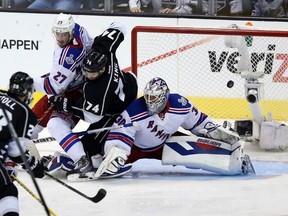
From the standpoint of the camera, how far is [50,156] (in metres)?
6.44

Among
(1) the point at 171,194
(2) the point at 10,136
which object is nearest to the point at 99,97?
(1) the point at 171,194

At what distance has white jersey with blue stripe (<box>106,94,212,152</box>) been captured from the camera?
19.8 ft

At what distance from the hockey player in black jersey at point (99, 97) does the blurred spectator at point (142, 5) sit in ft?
5.12

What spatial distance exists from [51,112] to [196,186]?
1.06 m

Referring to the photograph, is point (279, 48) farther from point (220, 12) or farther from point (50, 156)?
point (50, 156)

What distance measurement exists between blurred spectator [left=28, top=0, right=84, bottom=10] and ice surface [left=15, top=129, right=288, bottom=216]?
1.83 m

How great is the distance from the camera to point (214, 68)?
7.80 meters

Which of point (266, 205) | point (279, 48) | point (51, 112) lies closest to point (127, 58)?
point (279, 48)

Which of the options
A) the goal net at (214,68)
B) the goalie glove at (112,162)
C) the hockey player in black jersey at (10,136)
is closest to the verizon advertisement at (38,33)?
the goal net at (214,68)

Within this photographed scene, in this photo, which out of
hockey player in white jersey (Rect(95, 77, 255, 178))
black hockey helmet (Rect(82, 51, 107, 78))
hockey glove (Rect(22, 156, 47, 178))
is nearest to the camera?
hockey glove (Rect(22, 156, 47, 178))

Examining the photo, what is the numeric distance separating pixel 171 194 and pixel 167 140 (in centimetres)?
60

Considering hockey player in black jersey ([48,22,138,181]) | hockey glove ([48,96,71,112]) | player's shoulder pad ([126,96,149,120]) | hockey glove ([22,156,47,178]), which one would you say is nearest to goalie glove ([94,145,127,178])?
hockey player in black jersey ([48,22,138,181])

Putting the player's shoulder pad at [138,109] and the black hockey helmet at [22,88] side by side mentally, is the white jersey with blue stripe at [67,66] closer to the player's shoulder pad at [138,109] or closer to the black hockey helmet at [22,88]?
the player's shoulder pad at [138,109]

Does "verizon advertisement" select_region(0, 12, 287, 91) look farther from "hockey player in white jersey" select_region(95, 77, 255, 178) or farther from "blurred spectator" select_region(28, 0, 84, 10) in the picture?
"hockey player in white jersey" select_region(95, 77, 255, 178)
